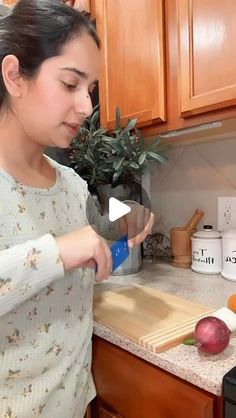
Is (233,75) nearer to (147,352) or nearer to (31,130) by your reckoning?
(31,130)

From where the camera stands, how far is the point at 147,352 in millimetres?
587

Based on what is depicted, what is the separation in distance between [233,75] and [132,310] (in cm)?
56

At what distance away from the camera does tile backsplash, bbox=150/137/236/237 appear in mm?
1079

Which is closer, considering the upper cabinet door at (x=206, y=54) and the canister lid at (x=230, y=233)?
the upper cabinet door at (x=206, y=54)

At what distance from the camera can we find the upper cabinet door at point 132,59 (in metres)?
0.92

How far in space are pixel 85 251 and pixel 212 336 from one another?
0.78 ft

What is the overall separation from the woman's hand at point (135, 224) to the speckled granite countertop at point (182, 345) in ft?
0.63

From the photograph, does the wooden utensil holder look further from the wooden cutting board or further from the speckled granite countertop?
the wooden cutting board

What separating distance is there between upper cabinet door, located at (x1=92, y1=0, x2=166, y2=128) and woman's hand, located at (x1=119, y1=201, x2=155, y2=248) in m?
0.32

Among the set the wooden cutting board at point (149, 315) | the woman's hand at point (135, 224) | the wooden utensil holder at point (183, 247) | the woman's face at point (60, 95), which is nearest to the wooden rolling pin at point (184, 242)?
the wooden utensil holder at point (183, 247)

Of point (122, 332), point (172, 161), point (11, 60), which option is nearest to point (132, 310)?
point (122, 332)

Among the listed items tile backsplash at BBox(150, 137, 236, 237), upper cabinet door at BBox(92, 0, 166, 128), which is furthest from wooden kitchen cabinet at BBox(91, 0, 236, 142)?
tile backsplash at BBox(150, 137, 236, 237)

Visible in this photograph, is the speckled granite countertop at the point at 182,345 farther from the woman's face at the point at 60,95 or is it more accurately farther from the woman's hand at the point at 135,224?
the woman's face at the point at 60,95
